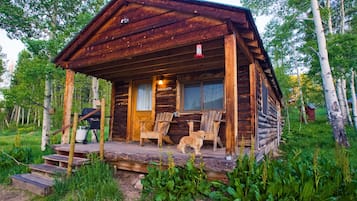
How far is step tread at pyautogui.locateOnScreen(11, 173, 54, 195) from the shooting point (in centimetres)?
326

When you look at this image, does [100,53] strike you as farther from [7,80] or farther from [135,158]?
[7,80]

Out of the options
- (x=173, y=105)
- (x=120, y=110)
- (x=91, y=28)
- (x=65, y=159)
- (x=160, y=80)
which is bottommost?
(x=65, y=159)

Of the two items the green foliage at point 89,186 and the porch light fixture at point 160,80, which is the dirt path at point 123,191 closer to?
the green foliage at point 89,186

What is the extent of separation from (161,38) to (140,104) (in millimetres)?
3170

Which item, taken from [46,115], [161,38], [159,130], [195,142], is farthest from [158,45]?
[46,115]

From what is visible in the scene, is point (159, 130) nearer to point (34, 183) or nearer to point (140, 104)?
point (140, 104)

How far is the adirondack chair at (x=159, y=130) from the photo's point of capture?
5025 mm

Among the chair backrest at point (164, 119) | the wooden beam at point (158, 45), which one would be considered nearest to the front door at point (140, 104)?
the chair backrest at point (164, 119)

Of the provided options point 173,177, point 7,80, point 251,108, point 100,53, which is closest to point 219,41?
point 251,108

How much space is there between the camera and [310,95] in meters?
16.3

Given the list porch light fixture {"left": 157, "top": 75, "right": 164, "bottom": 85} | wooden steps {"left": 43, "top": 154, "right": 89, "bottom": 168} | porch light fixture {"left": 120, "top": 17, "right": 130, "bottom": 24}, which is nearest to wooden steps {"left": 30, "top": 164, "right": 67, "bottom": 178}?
wooden steps {"left": 43, "top": 154, "right": 89, "bottom": 168}

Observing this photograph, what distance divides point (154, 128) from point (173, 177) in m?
2.96

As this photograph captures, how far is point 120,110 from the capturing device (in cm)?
694

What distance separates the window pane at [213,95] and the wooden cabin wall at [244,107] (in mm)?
493
